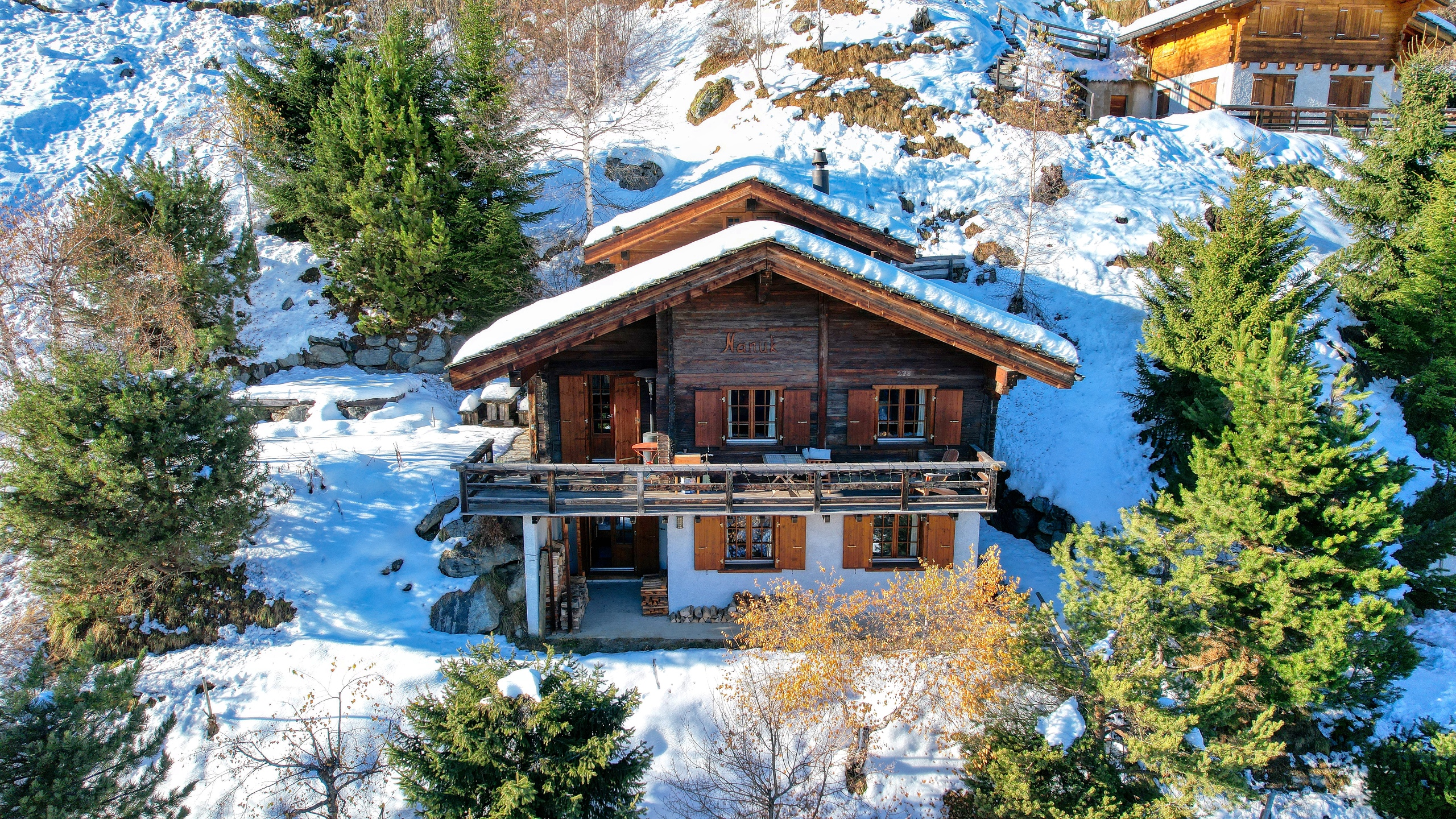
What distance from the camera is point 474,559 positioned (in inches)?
555

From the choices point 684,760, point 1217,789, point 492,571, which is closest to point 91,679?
point 492,571

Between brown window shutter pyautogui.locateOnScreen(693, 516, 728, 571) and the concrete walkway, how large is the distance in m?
1.17

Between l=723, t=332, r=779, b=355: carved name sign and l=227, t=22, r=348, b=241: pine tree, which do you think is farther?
l=227, t=22, r=348, b=241: pine tree

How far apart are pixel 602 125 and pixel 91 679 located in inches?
1261

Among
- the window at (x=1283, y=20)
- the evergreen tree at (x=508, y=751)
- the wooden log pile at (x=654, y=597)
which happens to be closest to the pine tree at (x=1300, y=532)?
the evergreen tree at (x=508, y=751)

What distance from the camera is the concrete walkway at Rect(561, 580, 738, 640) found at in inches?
533

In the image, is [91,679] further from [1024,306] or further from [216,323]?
[1024,306]

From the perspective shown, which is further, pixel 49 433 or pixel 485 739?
pixel 49 433

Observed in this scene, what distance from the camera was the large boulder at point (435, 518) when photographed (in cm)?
1480

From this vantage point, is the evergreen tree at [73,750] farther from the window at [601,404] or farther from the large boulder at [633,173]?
the large boulder at [633,173]

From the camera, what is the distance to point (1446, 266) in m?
17.9

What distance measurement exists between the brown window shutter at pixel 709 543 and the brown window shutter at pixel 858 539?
7.94 feet

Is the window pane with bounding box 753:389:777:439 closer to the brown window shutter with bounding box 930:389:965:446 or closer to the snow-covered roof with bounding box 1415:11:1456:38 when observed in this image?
the brown window shutter with bounding box 930:389:965:446

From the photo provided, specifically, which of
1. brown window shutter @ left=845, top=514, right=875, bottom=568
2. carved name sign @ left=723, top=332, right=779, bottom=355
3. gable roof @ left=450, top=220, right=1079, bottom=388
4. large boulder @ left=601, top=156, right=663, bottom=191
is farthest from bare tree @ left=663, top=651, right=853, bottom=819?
large boulder @ left=601, top=156, right=663, bottom=191
